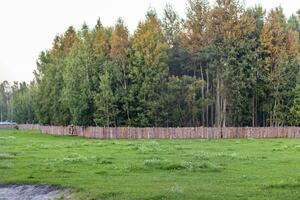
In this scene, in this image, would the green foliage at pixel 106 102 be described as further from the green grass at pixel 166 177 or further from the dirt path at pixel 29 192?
the dirt path at pixel 29 192

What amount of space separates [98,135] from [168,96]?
42.3 ft

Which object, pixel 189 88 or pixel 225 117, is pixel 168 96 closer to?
pixel 189 88

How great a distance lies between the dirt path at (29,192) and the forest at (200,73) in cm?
5848

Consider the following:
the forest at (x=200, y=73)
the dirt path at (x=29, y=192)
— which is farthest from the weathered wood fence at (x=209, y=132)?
the dirt path at (x=29, y=192)

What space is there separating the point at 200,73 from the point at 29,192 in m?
70.3

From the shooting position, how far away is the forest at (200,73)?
282ft

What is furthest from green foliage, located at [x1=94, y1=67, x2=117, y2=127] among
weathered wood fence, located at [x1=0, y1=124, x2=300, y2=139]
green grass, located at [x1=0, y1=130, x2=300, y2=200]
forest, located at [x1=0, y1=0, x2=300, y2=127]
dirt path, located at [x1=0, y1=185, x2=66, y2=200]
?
dirt path, located at [x1=0, y1=185, x2=66, y2=200]

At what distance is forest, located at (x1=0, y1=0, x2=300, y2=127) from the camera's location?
85875 millimetres

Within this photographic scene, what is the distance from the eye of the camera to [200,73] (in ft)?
308

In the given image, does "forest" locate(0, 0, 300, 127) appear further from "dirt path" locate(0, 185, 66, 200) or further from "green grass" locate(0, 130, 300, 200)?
"dirt path" locate(0, 185, 66, 200)

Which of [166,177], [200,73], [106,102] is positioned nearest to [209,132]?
[200,73]

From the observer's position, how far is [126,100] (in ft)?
285

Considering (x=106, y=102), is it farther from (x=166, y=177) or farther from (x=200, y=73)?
(x=166, y=177)

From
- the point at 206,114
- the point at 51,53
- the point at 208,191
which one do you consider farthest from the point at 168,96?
the point at 208,191
